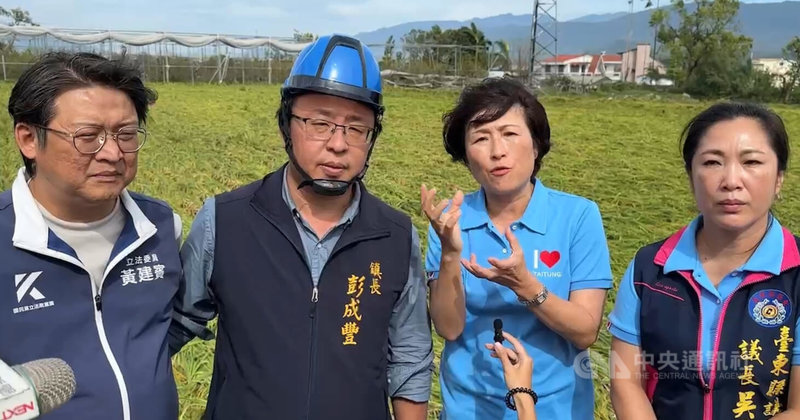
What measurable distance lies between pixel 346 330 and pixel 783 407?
1.27m

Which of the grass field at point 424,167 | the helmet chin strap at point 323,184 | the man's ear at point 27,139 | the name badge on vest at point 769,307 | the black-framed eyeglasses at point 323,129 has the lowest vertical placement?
the grass field at point 424,167

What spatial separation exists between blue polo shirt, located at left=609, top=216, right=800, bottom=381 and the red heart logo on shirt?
0.75 ft

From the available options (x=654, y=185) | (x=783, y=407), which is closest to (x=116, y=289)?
(x=783, y=407)

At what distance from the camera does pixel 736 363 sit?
1.81 metres

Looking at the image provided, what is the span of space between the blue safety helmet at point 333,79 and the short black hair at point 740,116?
0.97 metres

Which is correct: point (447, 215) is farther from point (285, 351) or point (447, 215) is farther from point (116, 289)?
point (116, 289)

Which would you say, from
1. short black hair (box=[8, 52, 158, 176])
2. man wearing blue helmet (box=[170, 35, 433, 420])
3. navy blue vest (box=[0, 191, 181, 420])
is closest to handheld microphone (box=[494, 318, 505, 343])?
man wearing blue helmet (box=[170, 35, 433, 420])

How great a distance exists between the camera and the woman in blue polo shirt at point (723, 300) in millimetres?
1798

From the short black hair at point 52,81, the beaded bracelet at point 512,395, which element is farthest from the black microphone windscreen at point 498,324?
the short black hair at point 52,81

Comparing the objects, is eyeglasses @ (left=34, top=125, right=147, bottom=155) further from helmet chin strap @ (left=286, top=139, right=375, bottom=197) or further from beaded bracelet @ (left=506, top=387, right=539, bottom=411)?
beaded bracelet @ (left=506, top=387, right=539, bottom=411)

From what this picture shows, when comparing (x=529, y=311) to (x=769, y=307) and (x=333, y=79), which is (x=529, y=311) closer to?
(x=769, y=307)

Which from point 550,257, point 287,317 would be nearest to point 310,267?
point 287,317

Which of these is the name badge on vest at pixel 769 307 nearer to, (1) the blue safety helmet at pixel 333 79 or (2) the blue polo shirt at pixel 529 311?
(2) the blue polo shirt at pixel 529 311

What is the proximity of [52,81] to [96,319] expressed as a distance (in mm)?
660
